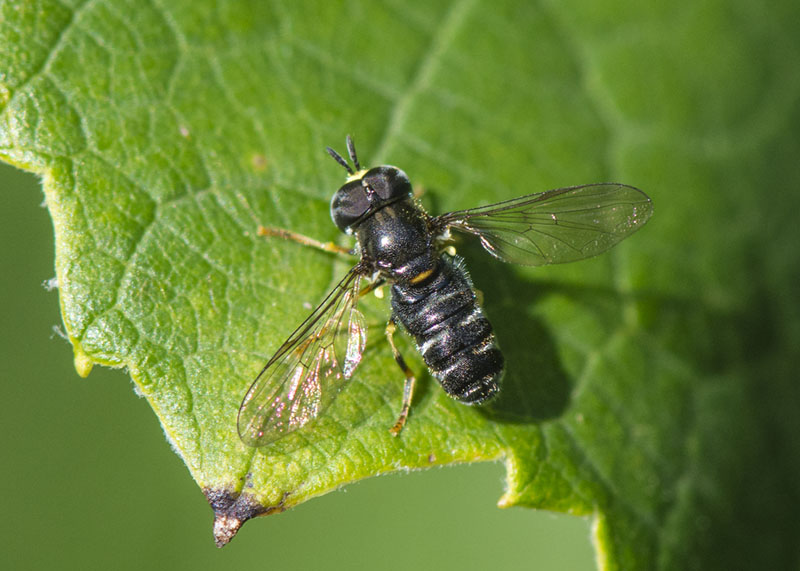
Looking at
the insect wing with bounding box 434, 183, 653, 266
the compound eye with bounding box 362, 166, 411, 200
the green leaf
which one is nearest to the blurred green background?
the green leaf

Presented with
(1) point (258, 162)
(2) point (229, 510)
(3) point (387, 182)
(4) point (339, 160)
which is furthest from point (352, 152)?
(2) point (229, 510)

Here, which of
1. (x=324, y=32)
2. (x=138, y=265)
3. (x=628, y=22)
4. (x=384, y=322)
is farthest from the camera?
(x=628, y=22)

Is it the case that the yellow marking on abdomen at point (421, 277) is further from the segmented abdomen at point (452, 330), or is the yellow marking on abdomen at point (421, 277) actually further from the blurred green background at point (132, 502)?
the blurred green background at point (132, 502)

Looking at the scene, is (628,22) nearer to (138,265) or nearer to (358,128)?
(358,128)

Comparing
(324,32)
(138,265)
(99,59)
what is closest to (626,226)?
(324,32)

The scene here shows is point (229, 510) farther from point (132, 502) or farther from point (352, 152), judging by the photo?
point (132, 502)

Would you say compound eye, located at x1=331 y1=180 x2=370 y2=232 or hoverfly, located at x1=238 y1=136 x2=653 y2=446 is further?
compound eye, located at x1=331 y1=180 x2=370 y2=232

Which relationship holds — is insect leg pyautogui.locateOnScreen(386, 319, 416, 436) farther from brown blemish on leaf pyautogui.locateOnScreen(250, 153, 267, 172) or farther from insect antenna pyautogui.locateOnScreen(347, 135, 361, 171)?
brown blemish on leaf pyautogui.locateOnScreen(250, 153, 267, 172)
